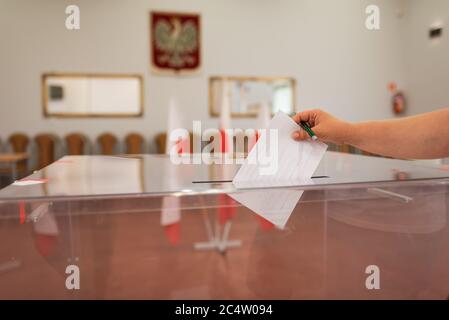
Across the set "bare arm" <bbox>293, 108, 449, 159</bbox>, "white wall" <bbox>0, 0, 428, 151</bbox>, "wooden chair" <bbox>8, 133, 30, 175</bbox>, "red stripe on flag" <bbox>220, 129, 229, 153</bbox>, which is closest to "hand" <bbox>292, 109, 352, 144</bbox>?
"bare arm" <bbox>293, 108, 449, 159</bbox>

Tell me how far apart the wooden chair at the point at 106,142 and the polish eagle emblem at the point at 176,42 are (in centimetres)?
134

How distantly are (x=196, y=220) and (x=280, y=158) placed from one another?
0.33m

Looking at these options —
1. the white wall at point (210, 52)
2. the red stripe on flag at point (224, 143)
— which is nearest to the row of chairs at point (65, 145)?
Result: the white wall at point (210, 52)

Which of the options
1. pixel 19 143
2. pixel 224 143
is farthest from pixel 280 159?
pixel 19 143

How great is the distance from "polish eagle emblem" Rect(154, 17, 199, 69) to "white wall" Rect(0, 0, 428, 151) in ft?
0.60

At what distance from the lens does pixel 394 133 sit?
89cm

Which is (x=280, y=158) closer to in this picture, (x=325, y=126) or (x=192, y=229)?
(x=325, y=126)

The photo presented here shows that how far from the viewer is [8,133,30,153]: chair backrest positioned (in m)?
5.13

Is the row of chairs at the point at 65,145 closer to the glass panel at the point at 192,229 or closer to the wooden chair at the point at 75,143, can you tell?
the wooden chair at the point at 75,143

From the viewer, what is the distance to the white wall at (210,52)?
16.6 feet

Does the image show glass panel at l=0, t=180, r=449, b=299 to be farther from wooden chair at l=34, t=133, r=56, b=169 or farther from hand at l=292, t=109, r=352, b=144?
wooden chair at l=34, t=133, r=56, b=169
